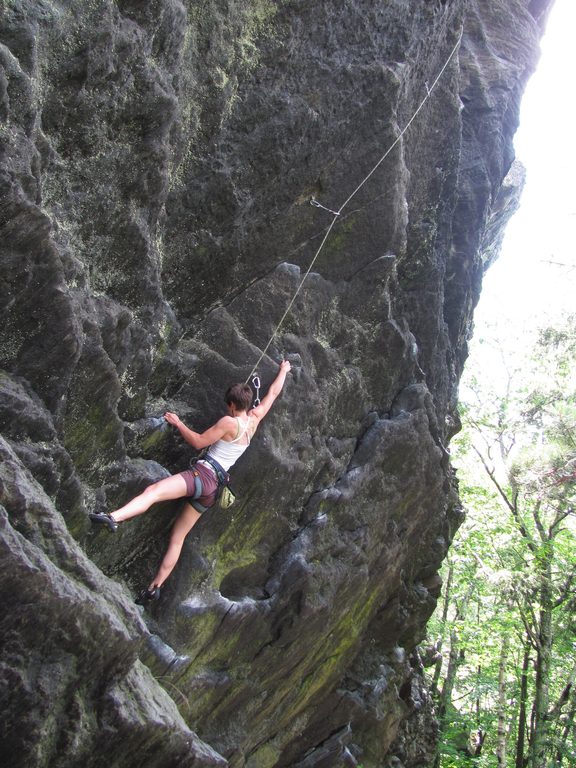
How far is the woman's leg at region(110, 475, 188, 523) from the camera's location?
617cm

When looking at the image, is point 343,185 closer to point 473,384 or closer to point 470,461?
point 473,384

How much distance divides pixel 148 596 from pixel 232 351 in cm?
307

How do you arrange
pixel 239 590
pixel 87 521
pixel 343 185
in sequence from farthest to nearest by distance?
pixel 343 185, pixel 239 590, pixel 87 521

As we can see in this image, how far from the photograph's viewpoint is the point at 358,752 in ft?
34.4

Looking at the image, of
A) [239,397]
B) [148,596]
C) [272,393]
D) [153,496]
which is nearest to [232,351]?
[272,393]

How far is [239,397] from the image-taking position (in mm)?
7039

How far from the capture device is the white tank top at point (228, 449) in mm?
7023

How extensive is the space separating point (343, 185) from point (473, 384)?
1484 cm

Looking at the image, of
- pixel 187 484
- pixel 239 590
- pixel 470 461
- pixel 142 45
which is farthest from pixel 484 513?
pixel 142 45

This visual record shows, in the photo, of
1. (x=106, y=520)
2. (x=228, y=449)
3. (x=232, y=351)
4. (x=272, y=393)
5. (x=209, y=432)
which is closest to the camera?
(x=106, y=520)

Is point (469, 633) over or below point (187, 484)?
over

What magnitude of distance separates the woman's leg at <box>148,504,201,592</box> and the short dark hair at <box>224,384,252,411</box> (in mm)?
1236

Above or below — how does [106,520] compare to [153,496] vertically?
below

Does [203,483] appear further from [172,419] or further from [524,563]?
[524,563]
